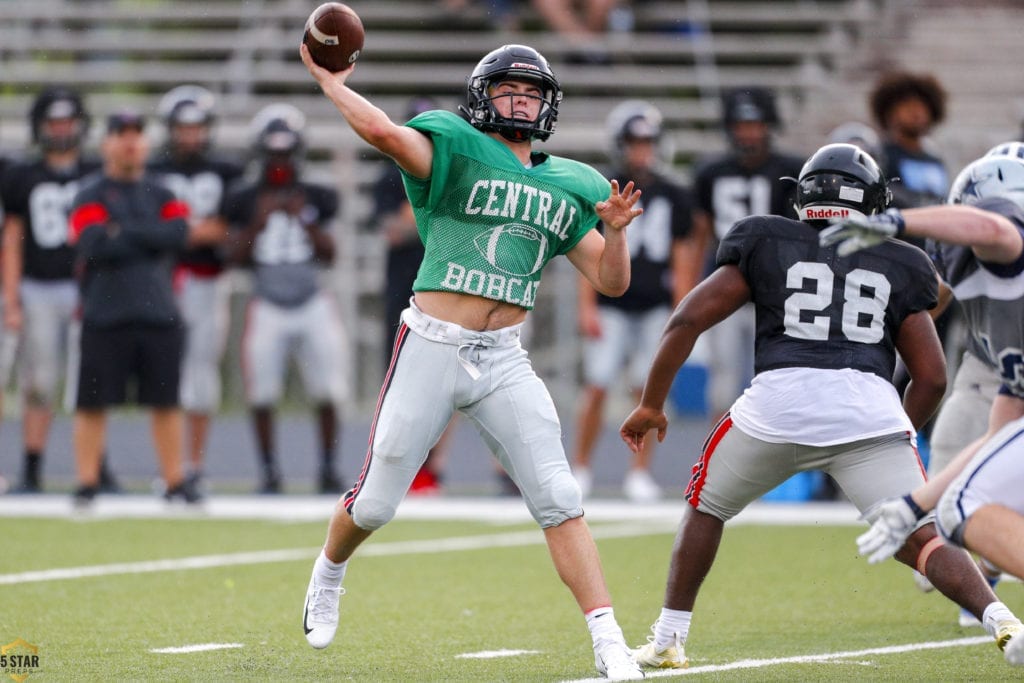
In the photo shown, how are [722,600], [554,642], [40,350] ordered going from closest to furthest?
[554,642] → [722,600] → [40,350]

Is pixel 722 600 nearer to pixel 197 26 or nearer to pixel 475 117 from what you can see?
pixel 475 117

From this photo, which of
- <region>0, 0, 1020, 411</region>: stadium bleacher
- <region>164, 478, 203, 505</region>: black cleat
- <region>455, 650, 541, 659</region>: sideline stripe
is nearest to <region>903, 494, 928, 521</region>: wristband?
<region>455, 650, 541, 659</region>: sideline stripe

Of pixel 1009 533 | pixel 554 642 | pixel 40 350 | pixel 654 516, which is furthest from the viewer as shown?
pixel 40 350

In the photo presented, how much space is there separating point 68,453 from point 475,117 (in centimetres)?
817

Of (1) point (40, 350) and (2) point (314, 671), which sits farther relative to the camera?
(1) point (40, 350)

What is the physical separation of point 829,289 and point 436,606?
2247mm

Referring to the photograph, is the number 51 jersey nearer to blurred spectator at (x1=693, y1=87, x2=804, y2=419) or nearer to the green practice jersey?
the green practice jersey

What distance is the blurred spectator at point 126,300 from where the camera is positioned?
30.0 ft

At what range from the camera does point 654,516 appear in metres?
9.17

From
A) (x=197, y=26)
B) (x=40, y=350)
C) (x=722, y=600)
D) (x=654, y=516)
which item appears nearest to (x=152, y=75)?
(x=197, y=26)

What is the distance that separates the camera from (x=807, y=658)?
17.0 ft

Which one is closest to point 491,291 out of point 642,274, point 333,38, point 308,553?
point 333,38

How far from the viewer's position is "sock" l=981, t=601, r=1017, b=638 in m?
4.68

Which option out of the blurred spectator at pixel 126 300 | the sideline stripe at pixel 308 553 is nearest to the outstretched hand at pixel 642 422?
the sideline stripe at pixel 308 553
